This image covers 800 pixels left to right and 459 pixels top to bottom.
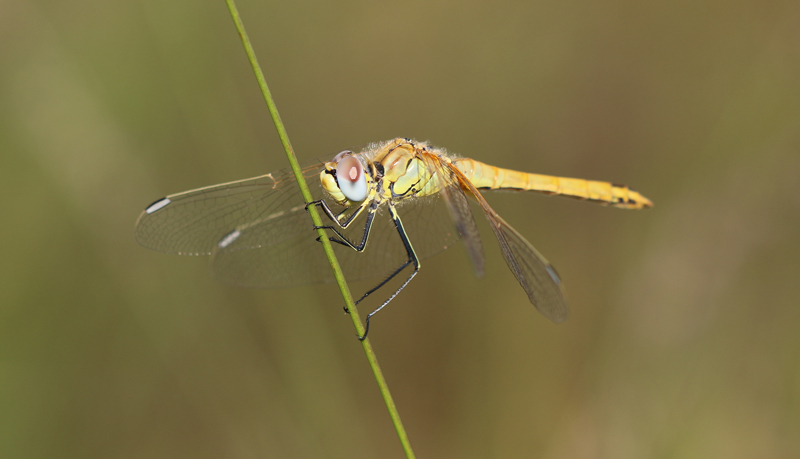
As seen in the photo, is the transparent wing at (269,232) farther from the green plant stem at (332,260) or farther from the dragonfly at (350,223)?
the green plant stem at (332,260)

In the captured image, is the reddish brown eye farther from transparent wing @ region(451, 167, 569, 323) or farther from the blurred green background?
the blurred green background


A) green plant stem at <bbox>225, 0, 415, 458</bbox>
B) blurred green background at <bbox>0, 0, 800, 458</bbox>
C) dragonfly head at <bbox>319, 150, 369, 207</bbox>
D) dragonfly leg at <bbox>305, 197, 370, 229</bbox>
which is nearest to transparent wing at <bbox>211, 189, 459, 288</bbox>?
dragonfly leg at <bbox>305, 197, 370, 229</bbox>

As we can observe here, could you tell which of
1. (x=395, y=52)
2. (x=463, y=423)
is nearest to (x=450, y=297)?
(x=463, y=423)

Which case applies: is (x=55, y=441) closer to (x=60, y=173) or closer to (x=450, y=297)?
(x=60, y=173)

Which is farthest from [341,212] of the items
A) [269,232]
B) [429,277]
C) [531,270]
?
[429,277]

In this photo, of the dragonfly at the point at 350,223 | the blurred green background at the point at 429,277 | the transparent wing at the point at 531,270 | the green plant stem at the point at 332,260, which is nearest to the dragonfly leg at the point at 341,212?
the dragonfly at the point at 350,223

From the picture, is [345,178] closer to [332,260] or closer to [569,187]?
[332,260]
